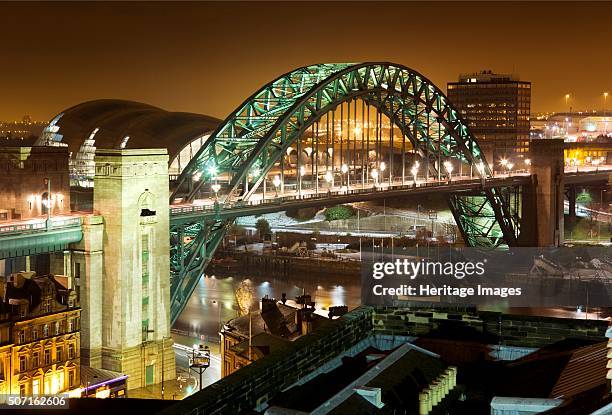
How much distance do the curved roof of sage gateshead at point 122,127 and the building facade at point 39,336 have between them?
46.5 metres

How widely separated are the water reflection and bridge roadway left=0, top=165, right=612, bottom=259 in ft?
21.0

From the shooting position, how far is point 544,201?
7656 centimetres

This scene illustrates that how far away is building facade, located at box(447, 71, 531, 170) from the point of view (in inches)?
6220

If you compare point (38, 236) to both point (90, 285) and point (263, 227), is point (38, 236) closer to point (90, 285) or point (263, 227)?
point (90, 285)

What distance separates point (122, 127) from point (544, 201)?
1309 inches

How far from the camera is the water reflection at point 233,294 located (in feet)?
185

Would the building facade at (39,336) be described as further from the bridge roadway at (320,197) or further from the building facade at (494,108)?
the building facade at (494,108)

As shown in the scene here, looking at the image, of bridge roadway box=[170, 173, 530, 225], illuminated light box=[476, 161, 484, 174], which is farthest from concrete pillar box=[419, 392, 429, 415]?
illuminated light box=[476, 161, 484, 174]

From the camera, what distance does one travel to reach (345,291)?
71.5m

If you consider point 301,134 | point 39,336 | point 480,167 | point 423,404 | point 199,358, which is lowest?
point 199,358

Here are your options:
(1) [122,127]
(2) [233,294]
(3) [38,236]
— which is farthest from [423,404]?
(1) [122,127]

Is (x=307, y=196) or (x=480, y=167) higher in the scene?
(x=480, y=167)

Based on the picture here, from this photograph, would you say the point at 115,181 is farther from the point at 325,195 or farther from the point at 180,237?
→ the point at 325,195

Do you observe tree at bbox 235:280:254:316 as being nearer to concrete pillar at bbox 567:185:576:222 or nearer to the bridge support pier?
the bridge support pier
